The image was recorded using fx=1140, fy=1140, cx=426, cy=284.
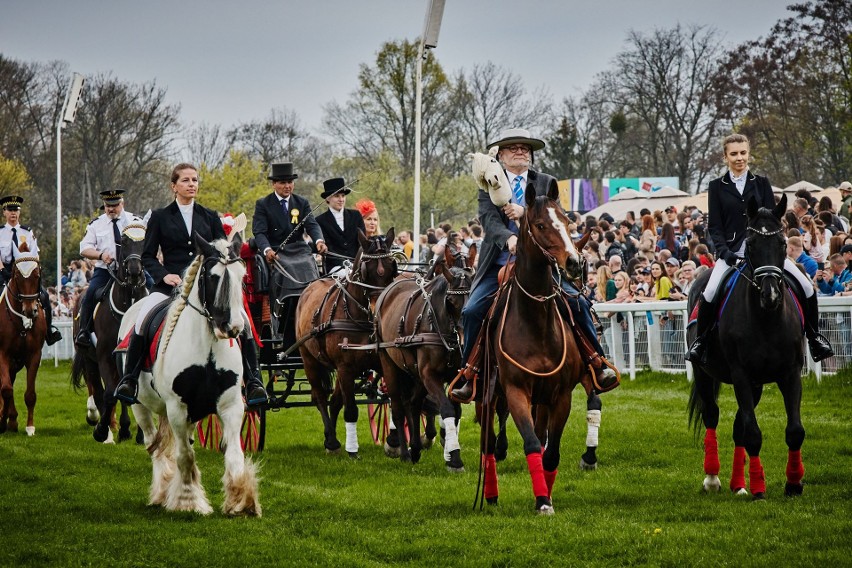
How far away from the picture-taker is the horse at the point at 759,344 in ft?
29.9

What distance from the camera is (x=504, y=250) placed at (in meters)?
9.90

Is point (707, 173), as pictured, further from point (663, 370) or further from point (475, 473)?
point (475, 473)

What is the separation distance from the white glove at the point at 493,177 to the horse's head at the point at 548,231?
378 mm

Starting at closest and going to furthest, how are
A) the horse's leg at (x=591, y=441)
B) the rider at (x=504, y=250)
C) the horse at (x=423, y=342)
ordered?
the rider at (x=504, y=250) < the horse's leg at (x=591, y=441) < the horse at (x=423, y=342)

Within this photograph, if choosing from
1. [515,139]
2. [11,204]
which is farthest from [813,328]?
[11,204]

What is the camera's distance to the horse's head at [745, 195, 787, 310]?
905cm

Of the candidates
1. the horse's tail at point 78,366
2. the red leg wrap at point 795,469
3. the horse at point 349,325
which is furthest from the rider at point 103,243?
the red leg wrap at point 795,469

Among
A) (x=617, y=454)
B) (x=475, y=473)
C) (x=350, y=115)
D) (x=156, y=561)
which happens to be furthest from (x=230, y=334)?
(x=350, y=115)

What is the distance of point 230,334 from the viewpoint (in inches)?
344

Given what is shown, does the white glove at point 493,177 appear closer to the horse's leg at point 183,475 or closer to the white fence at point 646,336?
the horse's leg at point 183,475

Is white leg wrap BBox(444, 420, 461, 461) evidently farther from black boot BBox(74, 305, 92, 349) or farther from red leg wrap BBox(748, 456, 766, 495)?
black boot BBox(74, 305, 92, 349)

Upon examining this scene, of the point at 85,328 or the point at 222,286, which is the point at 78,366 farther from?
the point at 222,286

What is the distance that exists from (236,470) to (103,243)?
21.4 feet

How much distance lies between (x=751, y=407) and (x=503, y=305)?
7.25ft
